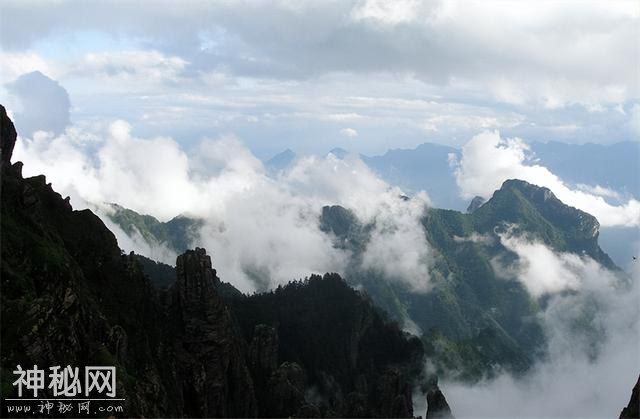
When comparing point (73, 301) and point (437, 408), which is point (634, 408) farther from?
point (437, 408)

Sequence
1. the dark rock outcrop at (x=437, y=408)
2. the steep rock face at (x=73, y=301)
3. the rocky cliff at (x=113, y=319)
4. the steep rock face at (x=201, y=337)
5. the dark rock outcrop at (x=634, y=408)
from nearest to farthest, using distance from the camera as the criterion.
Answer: the dark rock outcrop at (x=634, y=408)
the steep rock face at (x=73, y=301)
the rocky cliff at (x=113, y=319)
the steep rock face at (x=201, y=337)
the dark rock outcrop at (x=437, y=408)

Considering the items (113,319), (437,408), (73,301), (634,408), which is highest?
(73,301)

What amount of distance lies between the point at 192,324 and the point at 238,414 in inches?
1047

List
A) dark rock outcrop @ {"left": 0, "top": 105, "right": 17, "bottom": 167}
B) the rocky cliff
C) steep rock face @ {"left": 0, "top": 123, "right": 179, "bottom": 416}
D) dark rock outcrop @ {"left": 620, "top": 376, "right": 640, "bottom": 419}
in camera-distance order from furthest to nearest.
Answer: dark rock outcrop @ {"left": 0, "top": 105, "right": 17, "bottom": 167} → the rocky cliff → steep rock face @ {"left": 0, "top": 123, "right": 179, "bottom": 416} → dark rock outcrop @ {"left": 620, "top": 376, "right": 640, "bottom": 419}

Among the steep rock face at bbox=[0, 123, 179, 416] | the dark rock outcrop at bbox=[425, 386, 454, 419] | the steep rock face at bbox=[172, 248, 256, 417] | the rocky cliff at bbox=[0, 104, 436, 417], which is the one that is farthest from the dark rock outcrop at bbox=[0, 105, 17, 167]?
the dark rock outcrop at bbox=[425, 386, 454, 419]

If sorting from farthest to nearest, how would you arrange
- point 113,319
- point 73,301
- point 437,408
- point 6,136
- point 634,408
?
point 437,408 → point 6,136 → point 113,319 → point 73,301 → point 634,408

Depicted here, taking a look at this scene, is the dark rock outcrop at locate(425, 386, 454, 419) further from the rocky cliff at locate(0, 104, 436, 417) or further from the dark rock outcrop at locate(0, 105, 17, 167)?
the dark rock outcrop at locate(0, 105, 17, 167)

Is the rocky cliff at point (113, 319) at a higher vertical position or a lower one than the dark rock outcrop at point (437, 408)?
higher

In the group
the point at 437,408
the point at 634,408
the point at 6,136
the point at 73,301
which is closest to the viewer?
the point at 634,408

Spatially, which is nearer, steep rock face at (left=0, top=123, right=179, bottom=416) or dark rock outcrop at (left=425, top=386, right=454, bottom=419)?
steep rock face at (left=0, top=123, right=179, bottom=416)

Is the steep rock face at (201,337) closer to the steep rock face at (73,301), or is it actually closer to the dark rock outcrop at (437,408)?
the steep rock face at (73,301)

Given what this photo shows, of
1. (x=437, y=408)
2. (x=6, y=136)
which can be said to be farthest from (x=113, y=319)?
(x=437, y=408)

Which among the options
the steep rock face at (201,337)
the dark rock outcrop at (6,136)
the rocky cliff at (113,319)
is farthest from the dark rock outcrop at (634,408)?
the dark rock outcrop at (6,136)

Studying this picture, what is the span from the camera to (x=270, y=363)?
169 metres
